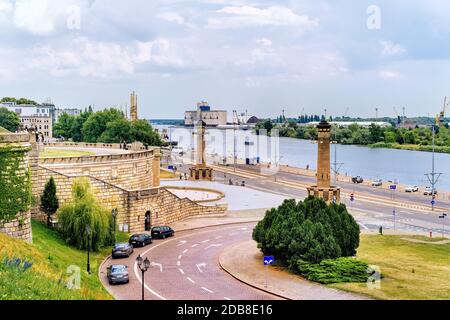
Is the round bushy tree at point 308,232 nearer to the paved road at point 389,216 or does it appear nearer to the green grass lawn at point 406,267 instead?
the green grass lawn at point 406,267

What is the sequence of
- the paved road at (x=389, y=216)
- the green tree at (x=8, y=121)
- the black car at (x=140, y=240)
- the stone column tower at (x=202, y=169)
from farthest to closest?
the green tree at (x=8, y=121), the stone column tower at (x=202, y=169), the paved road at (x=389, y=216), the black car at (x=140, y=240)

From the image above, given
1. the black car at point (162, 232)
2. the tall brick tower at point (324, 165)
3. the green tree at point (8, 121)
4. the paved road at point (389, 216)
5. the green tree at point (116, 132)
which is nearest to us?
the black car at point (162, 232)

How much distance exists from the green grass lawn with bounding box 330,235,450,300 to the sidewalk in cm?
113

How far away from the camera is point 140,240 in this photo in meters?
31.5

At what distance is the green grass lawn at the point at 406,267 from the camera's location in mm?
22753

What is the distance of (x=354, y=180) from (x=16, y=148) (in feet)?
203

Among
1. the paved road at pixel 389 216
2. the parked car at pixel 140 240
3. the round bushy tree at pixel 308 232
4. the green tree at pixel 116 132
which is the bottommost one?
the paved road at pixel 389 216

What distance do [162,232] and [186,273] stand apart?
28.3ft

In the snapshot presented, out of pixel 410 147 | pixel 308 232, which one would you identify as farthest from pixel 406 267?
pixel 410 147

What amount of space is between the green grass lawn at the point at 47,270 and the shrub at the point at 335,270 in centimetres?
874

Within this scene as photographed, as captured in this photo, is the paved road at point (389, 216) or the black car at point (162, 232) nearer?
the black car at point (162, 232)

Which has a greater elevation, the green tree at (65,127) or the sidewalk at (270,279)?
the green tree at (65,127)

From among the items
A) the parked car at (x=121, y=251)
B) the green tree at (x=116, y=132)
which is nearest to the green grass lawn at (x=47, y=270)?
the parked car at (x=121, y=251)
